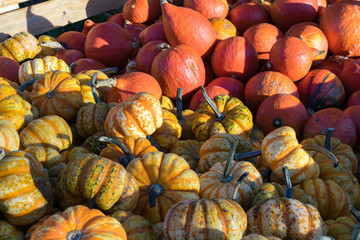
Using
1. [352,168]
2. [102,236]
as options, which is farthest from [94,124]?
[352,168]

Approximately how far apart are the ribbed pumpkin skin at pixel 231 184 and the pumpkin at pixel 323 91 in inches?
76.7

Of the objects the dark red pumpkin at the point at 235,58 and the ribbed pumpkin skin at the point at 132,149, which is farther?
the dark red pumpkin at the point at 235,58

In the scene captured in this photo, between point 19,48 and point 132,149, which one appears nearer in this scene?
point 132,149

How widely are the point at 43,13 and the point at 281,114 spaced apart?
4.26 m

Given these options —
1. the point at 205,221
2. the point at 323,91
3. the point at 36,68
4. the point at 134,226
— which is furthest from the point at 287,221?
the point at 36,68

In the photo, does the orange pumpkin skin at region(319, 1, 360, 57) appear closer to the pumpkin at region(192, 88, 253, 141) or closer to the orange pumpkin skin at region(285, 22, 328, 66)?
the orange pumpkin skin at region(285, 22, 328, 66)

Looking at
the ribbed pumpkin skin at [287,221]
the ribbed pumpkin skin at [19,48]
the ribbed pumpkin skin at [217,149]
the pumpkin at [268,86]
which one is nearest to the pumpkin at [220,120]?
the ribbed pumpkin skin at [217,149]

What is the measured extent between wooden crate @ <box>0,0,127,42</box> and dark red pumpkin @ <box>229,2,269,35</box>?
2712mm

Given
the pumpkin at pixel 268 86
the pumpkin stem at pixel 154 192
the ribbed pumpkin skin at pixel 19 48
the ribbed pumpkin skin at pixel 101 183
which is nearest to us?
the ribbed pumpkin skin at pixel 101 183

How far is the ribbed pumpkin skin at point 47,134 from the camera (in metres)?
2.82

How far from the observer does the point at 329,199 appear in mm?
2492

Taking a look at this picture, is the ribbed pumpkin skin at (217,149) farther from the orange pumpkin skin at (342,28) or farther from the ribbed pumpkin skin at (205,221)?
the orange pumpkin skin at (342,28)

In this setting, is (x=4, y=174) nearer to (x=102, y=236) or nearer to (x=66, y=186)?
(x=66, y=186)

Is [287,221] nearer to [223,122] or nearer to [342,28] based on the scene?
[223,122]
